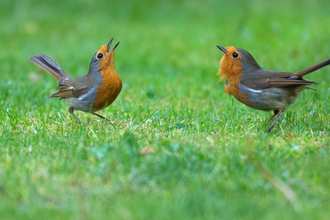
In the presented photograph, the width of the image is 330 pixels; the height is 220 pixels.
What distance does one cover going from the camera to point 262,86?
5.43 m

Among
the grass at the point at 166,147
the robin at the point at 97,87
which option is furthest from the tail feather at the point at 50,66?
the robin at the point at 97,87

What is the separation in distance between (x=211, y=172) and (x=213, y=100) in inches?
141

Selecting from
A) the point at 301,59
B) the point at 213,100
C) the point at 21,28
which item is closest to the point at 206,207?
the point at 213,100

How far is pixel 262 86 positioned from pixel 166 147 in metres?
1.76

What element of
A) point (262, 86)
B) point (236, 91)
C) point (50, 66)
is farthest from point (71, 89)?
point (262, 86)

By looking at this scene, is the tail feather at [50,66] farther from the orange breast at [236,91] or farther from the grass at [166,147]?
the orange breast at [236,91]

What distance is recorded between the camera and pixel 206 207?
326 centimetres

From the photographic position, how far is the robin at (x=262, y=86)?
17.6 feet

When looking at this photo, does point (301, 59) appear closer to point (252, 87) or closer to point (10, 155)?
point (252, 87)

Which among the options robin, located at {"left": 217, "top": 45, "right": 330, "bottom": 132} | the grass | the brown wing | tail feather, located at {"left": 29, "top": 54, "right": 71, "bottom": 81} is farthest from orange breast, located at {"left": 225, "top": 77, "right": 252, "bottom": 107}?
tail feather, located at {"left": 29, "top": 54, "right": 71, "bottom": 81}

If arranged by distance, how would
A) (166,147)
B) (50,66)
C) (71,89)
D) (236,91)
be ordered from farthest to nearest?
(50,66), (71,89), (236,91), (166,147)

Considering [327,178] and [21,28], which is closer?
[327,178]

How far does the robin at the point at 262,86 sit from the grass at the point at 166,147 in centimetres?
29

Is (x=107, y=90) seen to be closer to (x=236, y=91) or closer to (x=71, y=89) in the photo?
(x=71, y=89)
